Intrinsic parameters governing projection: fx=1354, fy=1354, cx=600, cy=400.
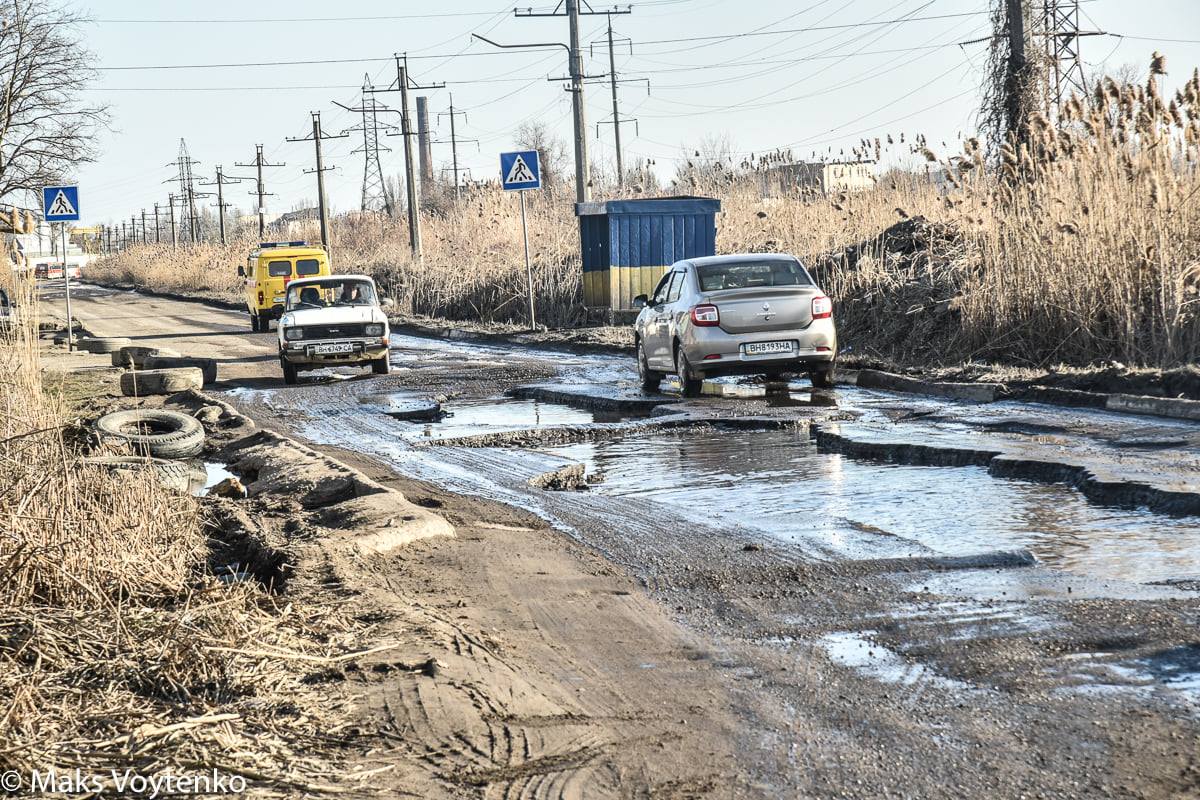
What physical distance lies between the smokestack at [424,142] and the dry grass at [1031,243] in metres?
50.0

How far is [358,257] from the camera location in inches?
2004

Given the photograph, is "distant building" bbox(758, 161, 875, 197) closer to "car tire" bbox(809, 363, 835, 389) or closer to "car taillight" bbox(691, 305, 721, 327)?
"car tire" bbox(809, 363, 835, 389)

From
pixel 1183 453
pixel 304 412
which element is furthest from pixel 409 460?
pixel 1183 453

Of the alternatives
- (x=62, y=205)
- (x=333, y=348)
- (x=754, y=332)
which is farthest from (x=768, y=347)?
(x=62, y=205)

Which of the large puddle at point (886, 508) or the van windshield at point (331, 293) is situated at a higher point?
the van windshield at point (331, 293)

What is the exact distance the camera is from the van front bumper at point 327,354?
19.4 metres

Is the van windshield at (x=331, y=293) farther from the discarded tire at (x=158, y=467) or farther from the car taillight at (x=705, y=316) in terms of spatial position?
the discarded tire at (x=158, y=467)

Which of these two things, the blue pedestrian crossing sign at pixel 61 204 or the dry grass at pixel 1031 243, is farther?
the blue pedestrian crossing sign at pixel 61 204

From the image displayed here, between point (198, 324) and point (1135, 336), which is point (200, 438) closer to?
point (1135, 336)

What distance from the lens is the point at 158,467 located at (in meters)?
10.7

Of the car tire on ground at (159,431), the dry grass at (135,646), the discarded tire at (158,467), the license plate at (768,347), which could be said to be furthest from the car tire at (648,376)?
the dry grass at (135,646)

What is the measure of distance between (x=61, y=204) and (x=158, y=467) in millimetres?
17660

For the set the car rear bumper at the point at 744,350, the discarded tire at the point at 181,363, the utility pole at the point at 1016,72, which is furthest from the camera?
the discarded tire at the point at 181,363

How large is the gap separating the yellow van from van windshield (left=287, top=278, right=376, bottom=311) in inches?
438
